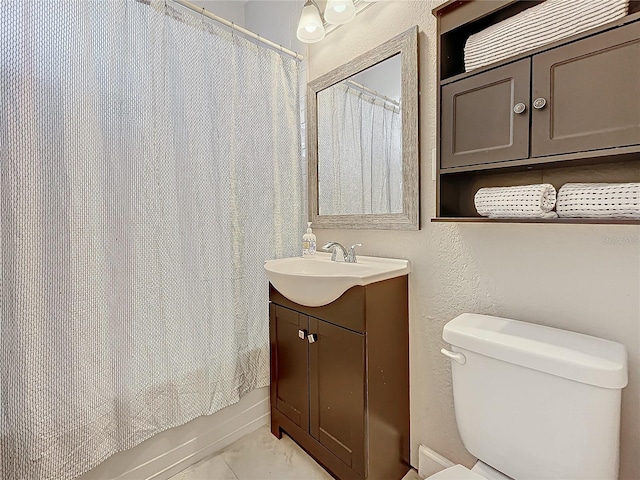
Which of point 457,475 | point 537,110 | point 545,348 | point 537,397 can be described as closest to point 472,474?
point 457,475

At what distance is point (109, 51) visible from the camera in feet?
3.97

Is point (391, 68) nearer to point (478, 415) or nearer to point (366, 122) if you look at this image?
point (366, 122)

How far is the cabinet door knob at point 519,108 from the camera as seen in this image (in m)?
0.94

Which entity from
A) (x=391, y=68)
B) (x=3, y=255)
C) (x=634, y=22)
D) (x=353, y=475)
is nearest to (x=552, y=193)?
(x=634, y=22)

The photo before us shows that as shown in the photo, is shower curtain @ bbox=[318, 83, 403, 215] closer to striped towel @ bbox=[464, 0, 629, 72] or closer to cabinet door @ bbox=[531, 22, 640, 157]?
striped towel @ bbox=[464, 0, 629, 72]

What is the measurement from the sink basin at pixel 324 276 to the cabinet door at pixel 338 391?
0.16m

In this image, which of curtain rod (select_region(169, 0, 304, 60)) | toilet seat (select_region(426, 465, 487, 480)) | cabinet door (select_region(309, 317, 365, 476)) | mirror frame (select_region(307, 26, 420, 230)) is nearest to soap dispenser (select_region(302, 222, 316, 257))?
mirror frame (select_region(307, 26, 420, 230))

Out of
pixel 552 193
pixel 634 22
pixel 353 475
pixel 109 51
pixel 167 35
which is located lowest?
pixel 353 475

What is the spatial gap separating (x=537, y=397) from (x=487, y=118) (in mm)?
816

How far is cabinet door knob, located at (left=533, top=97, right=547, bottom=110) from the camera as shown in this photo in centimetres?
90

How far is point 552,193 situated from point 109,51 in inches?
61.1

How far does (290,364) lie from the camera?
1.58 meters

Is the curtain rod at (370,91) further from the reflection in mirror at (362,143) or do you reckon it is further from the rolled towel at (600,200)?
the rolled towel at (600,200)

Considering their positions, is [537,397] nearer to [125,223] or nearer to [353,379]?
[353,379]
